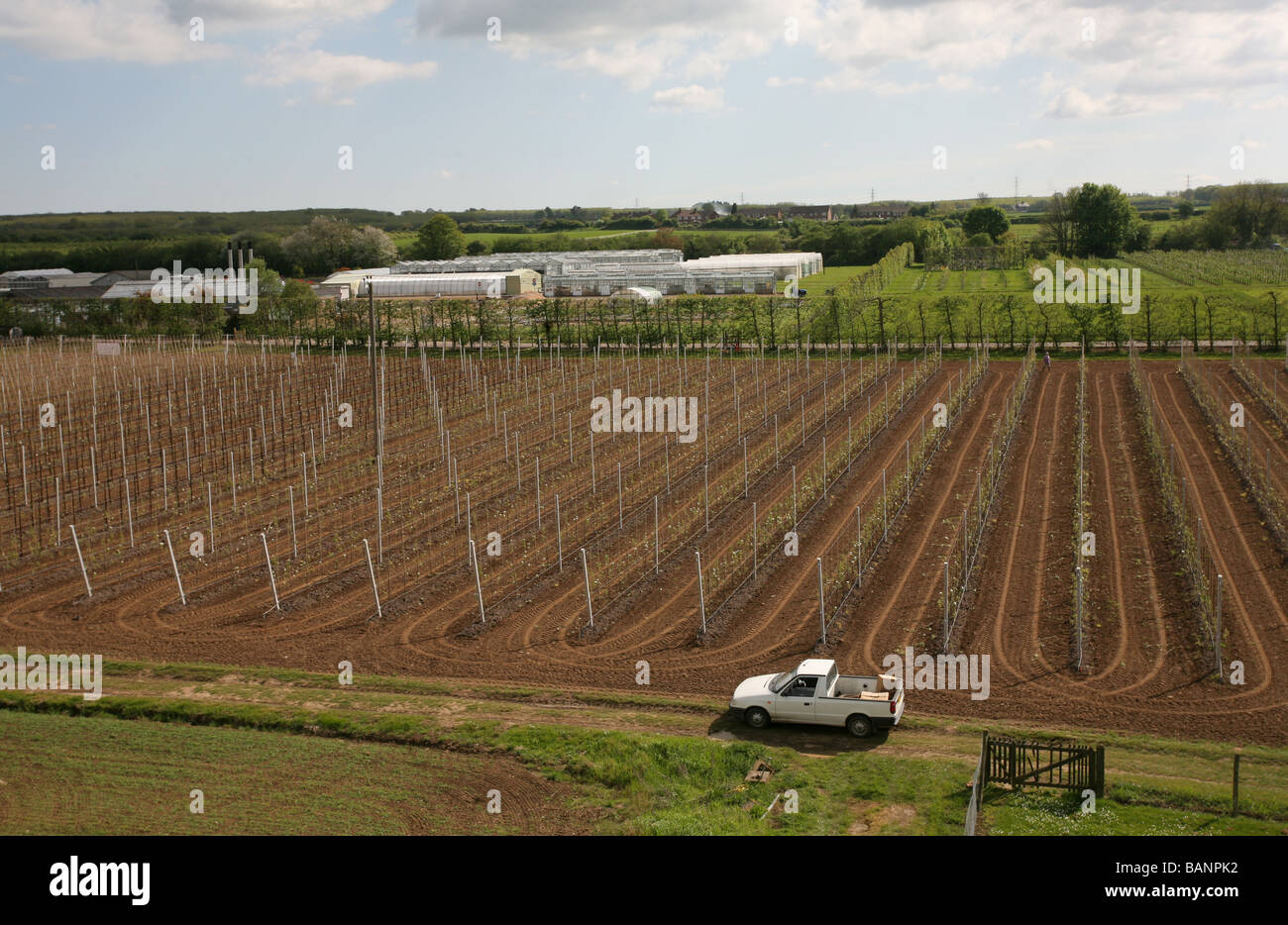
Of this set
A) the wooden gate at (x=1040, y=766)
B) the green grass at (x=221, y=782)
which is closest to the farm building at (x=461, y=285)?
the green grass at (x=221, y=782)

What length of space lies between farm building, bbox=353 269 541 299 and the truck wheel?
67.1 meters

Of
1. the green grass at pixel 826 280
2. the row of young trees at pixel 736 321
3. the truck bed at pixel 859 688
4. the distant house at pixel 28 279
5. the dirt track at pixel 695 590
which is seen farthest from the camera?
the distant house at pixel 28 279

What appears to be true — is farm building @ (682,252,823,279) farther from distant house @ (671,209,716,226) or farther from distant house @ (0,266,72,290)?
distant house @ (671,209,716,226)

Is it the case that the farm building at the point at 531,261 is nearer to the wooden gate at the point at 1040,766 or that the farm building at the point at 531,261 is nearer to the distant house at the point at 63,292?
the distant house at the point at 63,292

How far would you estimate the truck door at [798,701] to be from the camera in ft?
47.9

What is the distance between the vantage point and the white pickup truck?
14.3m

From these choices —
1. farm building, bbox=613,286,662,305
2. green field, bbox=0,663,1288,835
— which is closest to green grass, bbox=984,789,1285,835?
green field, bbox=0,663,1288,835

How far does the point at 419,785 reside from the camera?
501 inches

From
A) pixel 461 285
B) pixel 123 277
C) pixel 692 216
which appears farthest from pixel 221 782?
pixel 692 216

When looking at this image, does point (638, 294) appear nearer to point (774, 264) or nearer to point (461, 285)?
point (461, 285)

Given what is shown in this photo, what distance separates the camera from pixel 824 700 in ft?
47.6

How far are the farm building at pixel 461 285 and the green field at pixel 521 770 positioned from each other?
65309 mm
